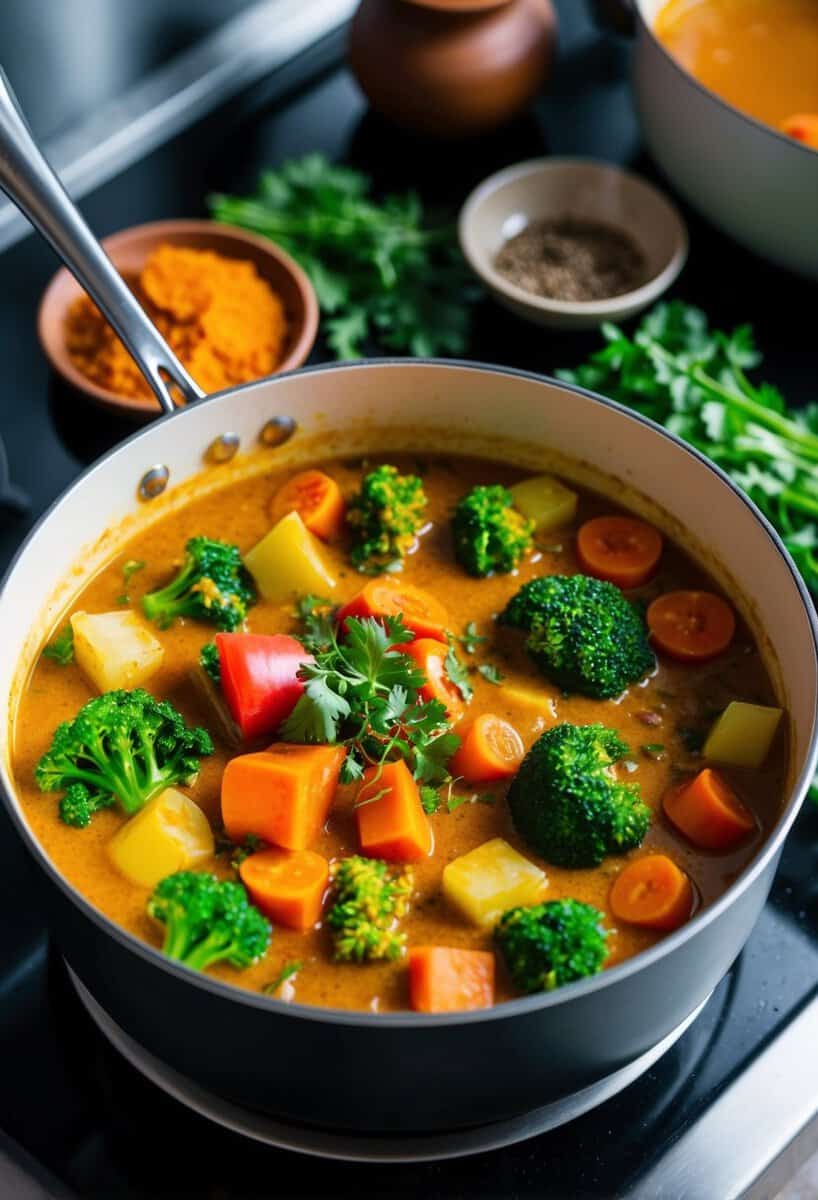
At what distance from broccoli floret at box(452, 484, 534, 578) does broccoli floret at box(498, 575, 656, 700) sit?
0.33ft

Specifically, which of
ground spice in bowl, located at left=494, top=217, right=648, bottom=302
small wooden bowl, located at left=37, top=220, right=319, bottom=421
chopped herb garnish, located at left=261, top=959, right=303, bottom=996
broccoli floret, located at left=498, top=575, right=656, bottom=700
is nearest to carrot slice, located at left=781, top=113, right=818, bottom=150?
ground spice in bowl, located at left=494, top=217, right=648, bottom=302

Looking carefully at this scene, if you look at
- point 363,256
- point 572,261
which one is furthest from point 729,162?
point 363,256

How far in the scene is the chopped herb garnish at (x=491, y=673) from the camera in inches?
81.8

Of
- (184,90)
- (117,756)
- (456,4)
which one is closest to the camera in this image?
(117,756)

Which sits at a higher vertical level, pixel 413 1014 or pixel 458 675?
pixel 413 1014

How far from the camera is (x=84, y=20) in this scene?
303 centimetres

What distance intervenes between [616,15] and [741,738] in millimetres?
2141

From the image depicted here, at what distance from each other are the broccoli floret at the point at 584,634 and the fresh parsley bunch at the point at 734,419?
1.64 ft

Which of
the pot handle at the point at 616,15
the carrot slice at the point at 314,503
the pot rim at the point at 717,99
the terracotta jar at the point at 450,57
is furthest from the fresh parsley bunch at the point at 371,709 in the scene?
the pot handle at the point at 616,15

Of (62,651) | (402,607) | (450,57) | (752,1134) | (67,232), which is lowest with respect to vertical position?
(752,1134)

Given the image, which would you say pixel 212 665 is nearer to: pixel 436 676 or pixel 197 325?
pixel 436 676

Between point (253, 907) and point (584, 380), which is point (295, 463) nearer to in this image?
point (584, 380)

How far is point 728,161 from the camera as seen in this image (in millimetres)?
2760

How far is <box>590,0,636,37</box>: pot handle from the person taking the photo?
330 cm
